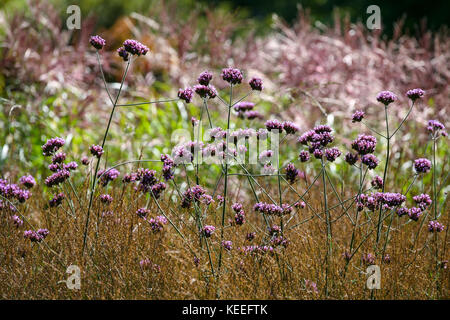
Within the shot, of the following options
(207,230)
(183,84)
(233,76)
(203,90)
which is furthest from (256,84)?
(183,84)

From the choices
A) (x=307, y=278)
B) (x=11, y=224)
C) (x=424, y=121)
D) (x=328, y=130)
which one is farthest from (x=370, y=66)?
(x=11, y=224)

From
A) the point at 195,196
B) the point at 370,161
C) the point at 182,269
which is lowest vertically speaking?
the point at 182,269

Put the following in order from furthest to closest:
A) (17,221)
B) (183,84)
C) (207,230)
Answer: (183,84) < (17,221) < (207,230)

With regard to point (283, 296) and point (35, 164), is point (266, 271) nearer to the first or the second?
point (283, 296)

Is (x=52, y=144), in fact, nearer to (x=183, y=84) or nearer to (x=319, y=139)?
(x=319, y=139)

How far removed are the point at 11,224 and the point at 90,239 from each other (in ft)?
1.64

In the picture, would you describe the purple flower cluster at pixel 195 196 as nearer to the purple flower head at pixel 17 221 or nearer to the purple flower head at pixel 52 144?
the purple flower head at pixel 52 144

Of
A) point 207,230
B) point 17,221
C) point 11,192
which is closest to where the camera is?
point 207,230

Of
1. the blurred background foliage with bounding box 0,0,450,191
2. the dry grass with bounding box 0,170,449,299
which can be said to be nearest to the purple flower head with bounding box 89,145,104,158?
the dry grass with bounding box 0,170,449,299

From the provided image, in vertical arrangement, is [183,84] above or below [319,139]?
above

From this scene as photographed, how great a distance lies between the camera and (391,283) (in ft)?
7.20

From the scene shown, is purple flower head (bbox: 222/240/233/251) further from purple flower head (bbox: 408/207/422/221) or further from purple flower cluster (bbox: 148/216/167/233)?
purple flower head (bbox: 408/207/422/221)

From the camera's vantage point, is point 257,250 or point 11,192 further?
point 11,192

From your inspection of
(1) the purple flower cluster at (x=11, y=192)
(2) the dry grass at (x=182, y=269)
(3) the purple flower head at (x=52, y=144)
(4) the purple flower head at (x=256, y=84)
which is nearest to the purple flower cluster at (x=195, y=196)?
(2) the dry grass at (x=182, y=269)
